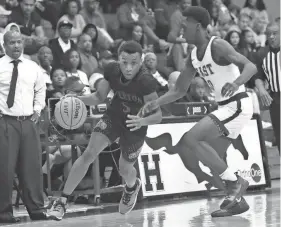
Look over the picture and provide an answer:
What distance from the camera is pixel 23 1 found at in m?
13.9

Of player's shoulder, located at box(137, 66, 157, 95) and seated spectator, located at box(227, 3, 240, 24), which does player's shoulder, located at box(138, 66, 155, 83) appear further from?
seated spectator, located at box(227, 3, 240, 24)

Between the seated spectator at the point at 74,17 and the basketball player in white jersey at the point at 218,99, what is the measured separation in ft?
18.8

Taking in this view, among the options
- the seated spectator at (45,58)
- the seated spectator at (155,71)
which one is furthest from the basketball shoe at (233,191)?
the seated spectator at (155,71)

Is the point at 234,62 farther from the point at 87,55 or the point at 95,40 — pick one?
the point at 95,40

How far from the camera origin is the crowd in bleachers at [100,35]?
1217 centimetres

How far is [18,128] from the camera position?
8.97 m

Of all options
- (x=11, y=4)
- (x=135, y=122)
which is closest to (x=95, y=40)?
(x=11, y=4)

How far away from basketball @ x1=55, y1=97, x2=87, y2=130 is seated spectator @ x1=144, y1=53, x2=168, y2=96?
171 inches

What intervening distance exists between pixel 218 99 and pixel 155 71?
4873mm

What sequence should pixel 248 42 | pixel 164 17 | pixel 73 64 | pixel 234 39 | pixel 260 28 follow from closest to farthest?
pixel 73 64 < pixel 234 39 < pixel 248 42 < pixel 164 17 < pixel 260 28

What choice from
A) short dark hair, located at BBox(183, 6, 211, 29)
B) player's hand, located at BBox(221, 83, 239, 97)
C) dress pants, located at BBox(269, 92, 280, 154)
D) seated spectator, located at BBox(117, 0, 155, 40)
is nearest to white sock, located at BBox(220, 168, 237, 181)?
player's hand, located at BBox(221, 83, 239, 97)

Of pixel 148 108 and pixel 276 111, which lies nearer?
pixel 148 108

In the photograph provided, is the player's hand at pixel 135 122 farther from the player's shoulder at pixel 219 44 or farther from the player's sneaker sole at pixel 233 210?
the player's sneaker sole at pixel 233 210

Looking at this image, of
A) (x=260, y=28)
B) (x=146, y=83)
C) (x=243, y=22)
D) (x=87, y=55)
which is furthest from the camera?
(x=260, y=28)
